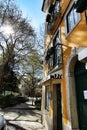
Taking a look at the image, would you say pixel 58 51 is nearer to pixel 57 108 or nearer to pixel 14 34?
pixel 57 108

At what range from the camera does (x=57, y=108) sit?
7.87m

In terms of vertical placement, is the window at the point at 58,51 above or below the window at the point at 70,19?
below

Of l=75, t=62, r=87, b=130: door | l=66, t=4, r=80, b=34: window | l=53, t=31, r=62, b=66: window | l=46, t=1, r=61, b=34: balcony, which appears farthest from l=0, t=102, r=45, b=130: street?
l=66, t=4, r=80, b=34: window

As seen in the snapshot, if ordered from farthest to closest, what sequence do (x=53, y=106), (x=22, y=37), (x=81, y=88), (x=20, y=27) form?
(x=22, y=37), (x=20, y=27), (x=53, y=106), (x=81, y=88)

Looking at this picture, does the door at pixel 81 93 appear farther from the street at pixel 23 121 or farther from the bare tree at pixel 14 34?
the bare tree at pixel 14 34

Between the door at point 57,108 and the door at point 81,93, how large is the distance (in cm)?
252

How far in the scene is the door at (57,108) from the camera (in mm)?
7660

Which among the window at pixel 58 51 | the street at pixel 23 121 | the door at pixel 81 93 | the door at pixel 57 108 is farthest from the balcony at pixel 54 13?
the street at pixel 23 121

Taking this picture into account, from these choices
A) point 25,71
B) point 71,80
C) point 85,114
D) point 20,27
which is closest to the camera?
point 85,114

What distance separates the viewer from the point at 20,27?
18.4m

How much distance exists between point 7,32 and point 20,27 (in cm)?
190

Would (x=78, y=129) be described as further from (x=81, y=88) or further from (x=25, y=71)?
(x=25, y=71)

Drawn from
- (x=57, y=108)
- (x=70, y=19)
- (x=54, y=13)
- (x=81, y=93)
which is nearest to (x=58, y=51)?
(x=70, y=19)

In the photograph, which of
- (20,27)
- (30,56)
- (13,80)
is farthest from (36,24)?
(13,80)
